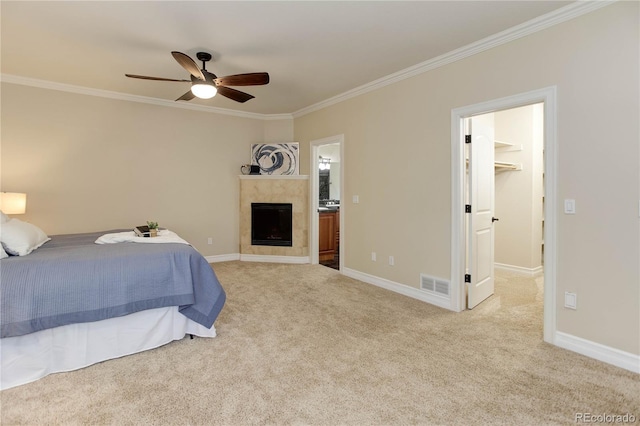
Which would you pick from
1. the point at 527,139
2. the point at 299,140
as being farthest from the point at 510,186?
the point at 299,140

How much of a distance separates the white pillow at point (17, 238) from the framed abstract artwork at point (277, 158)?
351cm

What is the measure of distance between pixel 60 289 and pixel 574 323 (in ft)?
11.9

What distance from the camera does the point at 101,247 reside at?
8.63 feet

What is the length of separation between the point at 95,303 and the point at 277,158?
153 inches

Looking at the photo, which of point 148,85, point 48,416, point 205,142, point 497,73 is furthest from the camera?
point 205,142

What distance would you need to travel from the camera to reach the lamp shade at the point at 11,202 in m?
3.46

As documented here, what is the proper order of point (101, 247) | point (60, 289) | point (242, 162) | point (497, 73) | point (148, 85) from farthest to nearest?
point (242, 162) < point (148, 85) < point (497, 73) < point (101, 247) < point (60, 289)

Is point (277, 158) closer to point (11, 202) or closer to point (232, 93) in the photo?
point (232, 93)

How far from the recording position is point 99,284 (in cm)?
221

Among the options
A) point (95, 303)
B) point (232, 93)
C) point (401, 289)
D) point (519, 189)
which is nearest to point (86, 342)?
point (95, 303)

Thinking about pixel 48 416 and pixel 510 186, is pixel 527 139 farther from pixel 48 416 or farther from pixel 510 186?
pixel 48 416

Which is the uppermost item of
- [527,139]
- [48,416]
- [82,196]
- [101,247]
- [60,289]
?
[527,139]

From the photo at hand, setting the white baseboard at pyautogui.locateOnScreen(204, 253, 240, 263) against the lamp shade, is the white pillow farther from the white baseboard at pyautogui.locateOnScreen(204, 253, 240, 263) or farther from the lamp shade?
the white baseboard at pyautogui.locateOnScreen(204, 253, 240, 263)

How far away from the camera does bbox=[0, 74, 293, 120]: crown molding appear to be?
397 cm
